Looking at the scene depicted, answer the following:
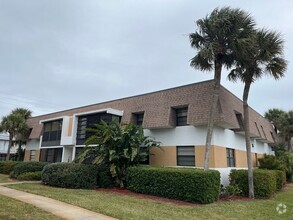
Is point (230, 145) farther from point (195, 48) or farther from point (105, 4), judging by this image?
point (105, 4)

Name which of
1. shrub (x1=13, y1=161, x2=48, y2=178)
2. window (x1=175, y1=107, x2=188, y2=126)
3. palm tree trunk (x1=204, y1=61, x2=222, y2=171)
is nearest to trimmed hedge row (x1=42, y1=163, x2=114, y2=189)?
shrub (x1=13, y1=161, x2=48, y2=178)

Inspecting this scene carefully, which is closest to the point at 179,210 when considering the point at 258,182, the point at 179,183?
the point at 179,183

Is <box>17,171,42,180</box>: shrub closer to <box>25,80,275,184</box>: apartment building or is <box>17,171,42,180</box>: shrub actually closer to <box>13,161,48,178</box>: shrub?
<box>13,161,48,178</box>: shrub

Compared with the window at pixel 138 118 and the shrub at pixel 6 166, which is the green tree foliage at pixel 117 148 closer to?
the window at pixel 138 118

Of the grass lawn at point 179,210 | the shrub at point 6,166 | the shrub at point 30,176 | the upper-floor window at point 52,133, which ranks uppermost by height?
the upper-floor window at point 52,133

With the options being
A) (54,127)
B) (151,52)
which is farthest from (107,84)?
(151,52)

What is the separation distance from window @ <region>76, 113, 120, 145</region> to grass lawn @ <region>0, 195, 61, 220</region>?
1116cm

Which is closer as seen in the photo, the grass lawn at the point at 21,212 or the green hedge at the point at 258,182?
the grass lawn at the point at 21,212

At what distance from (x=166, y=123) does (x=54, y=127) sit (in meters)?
13.4

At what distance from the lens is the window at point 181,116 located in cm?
1727

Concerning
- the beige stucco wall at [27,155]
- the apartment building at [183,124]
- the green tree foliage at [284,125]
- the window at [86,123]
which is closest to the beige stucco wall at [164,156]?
the apartment building at [183,124]

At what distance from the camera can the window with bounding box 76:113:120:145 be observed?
1989 centimetres

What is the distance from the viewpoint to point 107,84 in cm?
2767

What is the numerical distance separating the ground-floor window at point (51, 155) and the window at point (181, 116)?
1300 centimetres
